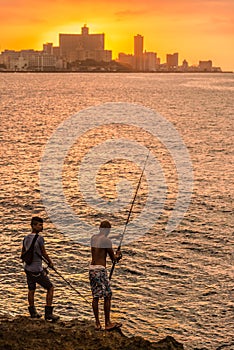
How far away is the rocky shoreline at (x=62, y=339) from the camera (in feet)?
32.7

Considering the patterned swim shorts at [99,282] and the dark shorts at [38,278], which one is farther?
the dark shorts at [38,278]

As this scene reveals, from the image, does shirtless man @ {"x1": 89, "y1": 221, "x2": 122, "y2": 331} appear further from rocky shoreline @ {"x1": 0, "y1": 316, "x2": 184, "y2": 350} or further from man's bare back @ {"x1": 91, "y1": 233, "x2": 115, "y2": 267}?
rocky shoreline @ {"x1": 0, "y1": 316, "x2": 184, "y2": 350}

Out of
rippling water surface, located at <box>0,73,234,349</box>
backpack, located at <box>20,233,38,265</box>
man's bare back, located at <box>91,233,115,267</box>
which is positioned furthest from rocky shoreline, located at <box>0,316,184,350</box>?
rippling water surface, located at <box>0,73,234,349</box>

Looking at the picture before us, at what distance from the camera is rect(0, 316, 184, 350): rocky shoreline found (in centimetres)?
995

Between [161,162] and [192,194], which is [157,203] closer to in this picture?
[192,194]

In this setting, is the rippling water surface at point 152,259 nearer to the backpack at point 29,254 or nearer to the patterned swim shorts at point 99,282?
the patterned swim shorts at point 99,282

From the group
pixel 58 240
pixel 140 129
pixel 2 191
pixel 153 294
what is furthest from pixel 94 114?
pixel 153 294

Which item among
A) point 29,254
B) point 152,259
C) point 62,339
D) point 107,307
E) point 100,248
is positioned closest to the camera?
point 62,339

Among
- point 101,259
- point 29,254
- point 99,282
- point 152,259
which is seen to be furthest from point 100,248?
point 152,259

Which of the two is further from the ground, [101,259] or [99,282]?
[101,259]

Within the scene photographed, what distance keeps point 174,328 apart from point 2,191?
16.6 meters

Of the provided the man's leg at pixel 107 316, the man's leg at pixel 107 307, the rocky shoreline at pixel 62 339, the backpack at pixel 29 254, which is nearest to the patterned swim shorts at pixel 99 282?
the man's leg at pixel 107 307

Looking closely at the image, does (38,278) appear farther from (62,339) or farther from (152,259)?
(152,259)

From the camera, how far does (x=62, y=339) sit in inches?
408
